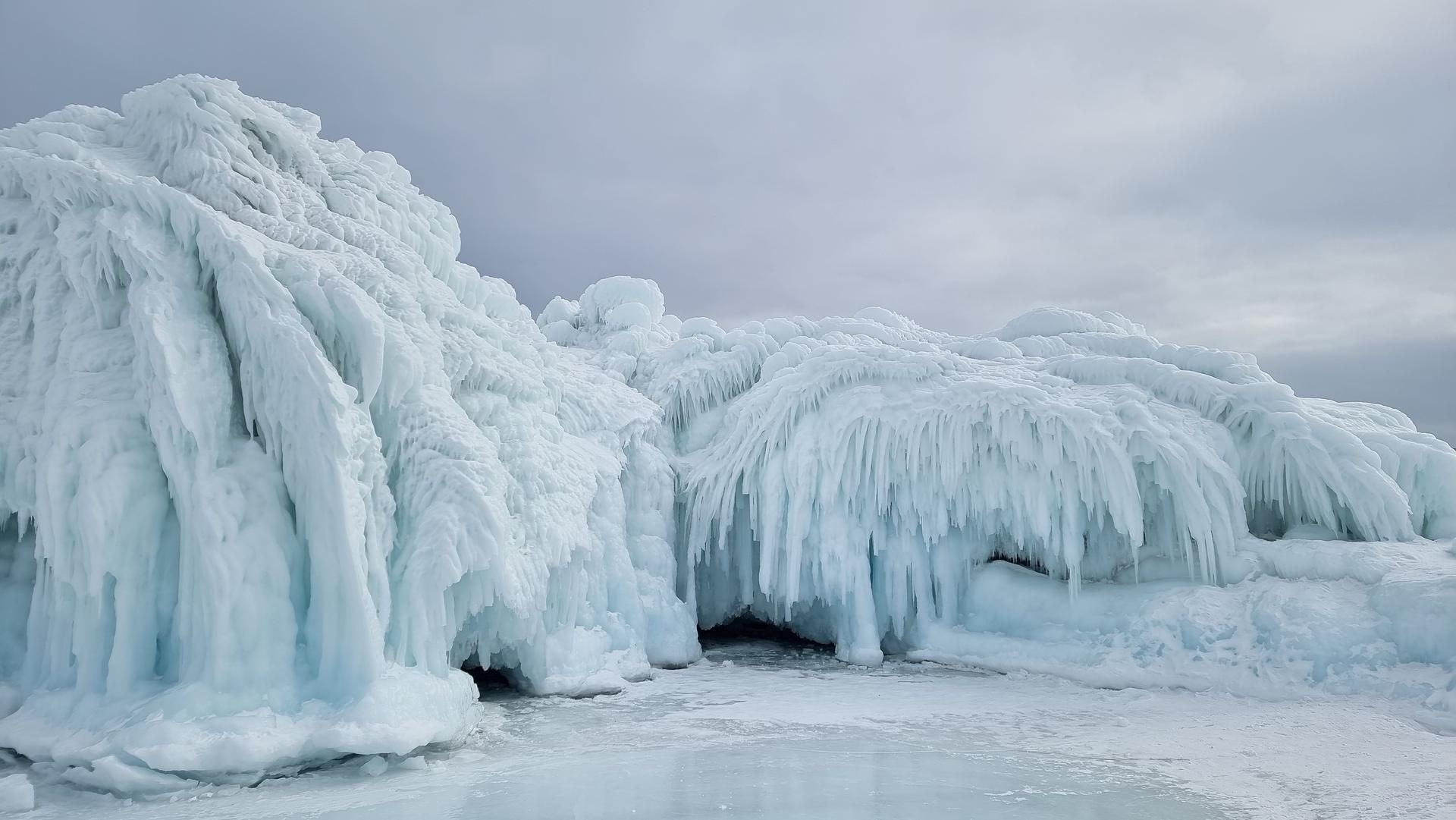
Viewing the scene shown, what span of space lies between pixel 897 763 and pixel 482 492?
467cm

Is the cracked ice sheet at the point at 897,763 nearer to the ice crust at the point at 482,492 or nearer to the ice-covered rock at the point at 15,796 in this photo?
the ice-covered rock at the point at 15,796

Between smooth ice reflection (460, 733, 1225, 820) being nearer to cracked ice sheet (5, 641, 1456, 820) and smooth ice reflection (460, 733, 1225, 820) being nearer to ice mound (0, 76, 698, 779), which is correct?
cracked ice sheet (5, 641, 1456, 820)

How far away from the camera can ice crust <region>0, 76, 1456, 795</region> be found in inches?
287

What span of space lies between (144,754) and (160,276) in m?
4.30

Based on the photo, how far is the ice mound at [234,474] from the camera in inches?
280

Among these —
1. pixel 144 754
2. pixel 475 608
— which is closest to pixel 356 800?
pixel 144 754

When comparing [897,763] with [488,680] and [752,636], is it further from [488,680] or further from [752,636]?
[752,636]

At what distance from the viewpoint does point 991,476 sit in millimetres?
11664

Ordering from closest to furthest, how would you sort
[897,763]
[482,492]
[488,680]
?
[897,763], [482,492], [488,680]

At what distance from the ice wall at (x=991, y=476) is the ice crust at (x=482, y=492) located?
0.05 metres

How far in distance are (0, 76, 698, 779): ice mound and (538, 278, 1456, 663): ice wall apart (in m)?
3.71

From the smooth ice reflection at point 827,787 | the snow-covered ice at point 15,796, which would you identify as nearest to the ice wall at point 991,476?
the smooth ice reflection at point 827,787

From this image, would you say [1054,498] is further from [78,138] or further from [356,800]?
[78,138]

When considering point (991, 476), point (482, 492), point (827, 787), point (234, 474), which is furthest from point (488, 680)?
point (991, 476)
